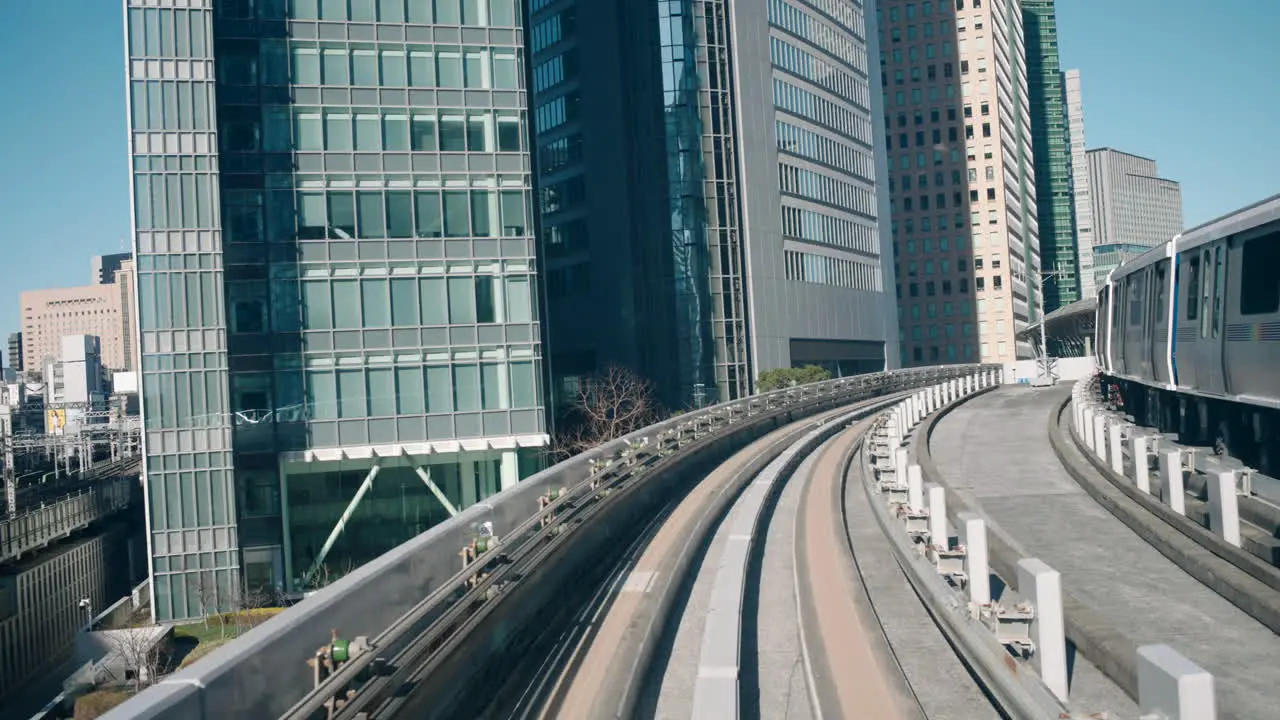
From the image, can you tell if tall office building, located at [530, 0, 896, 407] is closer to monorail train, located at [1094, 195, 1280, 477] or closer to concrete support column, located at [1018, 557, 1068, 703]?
monorail train, located at [1094, 195, 1280, 477]

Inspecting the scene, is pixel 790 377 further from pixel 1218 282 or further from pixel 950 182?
pixel 950 182

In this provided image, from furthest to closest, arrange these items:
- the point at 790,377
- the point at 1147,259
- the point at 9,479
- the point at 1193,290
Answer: the point at 790,377 < the point at 9,479 < the point at 1147,259 < the point at 1193,290

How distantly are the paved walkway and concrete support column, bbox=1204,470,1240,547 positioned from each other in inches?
27.9

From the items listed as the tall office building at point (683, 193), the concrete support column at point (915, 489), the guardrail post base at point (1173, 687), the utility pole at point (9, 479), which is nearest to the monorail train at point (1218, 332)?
the concrete support column at point (915, 489)

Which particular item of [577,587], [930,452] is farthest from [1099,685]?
[930,452]

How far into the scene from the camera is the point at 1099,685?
30.4 feet

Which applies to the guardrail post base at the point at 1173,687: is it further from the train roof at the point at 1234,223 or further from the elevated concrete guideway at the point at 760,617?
the train roof at the point at 1234,223

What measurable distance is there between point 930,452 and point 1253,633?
60.7ft

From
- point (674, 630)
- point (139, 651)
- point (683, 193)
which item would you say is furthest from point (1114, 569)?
point (683, 193)

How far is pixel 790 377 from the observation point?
64000 mm

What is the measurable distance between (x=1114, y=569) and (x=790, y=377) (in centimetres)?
5013

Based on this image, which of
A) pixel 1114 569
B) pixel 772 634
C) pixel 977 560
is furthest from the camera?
pixel 1114 569

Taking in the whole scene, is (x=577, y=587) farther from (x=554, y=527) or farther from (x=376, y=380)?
(x=376, y=380)

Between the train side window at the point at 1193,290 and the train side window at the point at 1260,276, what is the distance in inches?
114
